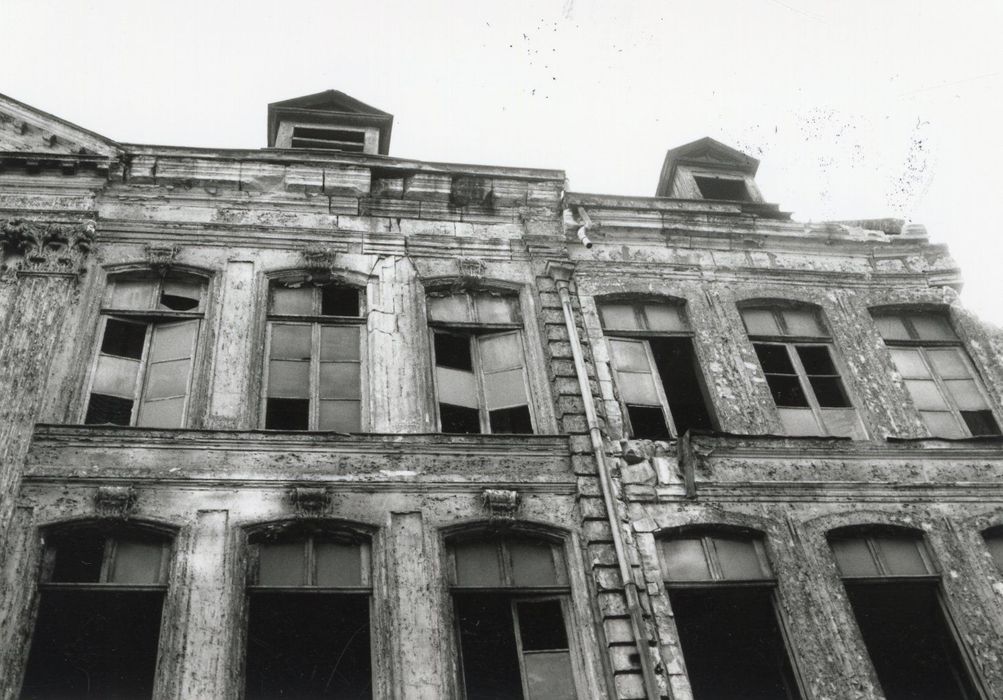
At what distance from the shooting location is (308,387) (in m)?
10.0

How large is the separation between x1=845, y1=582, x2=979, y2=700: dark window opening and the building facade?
0.03 metres

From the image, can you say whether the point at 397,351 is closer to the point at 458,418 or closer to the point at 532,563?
the point at 458,418

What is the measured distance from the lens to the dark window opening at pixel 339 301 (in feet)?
35.9

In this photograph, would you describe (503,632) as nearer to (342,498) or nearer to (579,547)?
(579,547)

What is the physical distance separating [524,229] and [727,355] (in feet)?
9.76

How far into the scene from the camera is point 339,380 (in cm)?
1016

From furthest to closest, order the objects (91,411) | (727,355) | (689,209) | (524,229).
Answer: (689,209)
(524,229)
(727,355)
(91,411)

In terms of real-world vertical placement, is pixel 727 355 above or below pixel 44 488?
above

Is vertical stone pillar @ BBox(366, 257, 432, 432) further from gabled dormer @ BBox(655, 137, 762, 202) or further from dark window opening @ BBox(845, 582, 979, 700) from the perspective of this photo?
gabled dormer @ BBox(655, 137, 762, 202)

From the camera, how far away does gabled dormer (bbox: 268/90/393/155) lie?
43.7 ft

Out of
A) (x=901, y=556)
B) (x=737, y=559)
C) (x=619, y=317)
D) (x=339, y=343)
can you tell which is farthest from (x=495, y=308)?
(x=901, y=556)

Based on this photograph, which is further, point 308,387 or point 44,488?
point 308,387

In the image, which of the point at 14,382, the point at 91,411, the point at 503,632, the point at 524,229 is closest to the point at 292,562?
the point at 503,632

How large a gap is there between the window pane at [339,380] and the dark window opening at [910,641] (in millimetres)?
5349
